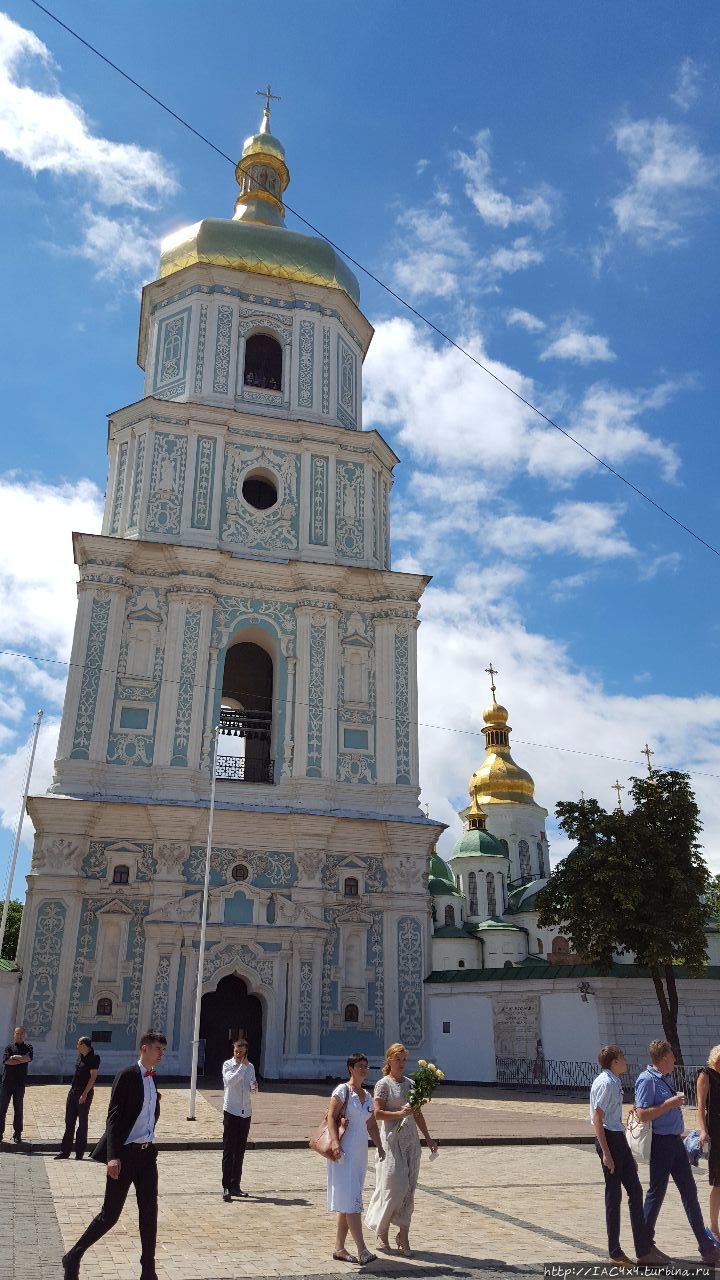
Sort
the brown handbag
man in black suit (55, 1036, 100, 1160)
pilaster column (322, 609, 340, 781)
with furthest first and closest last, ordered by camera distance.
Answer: pilaster column (322, 609, 340, 781) → man in black suit (55, 1036, 100, 1160) → the brown handbag

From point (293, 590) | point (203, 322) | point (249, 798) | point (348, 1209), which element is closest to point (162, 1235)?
point (348, 1209)

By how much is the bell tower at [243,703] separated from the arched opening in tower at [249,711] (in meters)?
0.08

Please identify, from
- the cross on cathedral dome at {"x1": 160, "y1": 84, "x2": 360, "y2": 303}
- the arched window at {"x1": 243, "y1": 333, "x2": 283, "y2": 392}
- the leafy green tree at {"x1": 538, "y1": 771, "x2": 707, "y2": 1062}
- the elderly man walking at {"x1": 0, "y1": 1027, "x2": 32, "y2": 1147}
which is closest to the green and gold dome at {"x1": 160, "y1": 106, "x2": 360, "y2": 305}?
the cross on cathedral dome at {"x1": 160, "y1": 84, "x2": 360, "y2": 303}

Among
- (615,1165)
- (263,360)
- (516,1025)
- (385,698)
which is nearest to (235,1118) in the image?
(615,1165)

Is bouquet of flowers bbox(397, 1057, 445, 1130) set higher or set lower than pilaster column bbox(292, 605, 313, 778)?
lower

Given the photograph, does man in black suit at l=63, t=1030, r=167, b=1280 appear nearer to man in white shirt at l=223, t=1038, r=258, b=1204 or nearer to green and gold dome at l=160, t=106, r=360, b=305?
man in white shirt at l=223, t=1038, r=258, b=1204

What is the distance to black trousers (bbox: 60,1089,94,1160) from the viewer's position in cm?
1078

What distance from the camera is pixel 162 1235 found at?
7207 millimetres

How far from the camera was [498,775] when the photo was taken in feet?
181

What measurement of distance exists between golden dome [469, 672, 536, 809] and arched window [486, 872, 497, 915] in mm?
4746

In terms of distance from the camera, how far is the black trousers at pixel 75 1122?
424 inches

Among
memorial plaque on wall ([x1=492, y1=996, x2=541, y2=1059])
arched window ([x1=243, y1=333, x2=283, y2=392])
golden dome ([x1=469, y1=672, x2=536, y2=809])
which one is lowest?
memorial plaque on wall ([x1=492, y1=996, x2=541, y2=1059])

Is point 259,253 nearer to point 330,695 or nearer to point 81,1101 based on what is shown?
point 330,695

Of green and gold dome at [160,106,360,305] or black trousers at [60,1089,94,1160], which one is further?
green and gold dome at [160,106,360,305]
